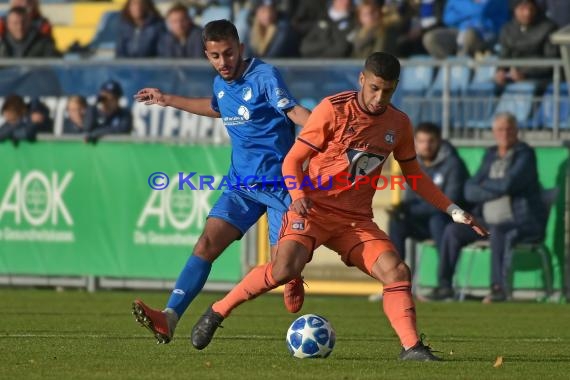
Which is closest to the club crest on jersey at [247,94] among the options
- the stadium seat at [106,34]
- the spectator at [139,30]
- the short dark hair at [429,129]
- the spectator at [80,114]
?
the short dark hair at [429,129]

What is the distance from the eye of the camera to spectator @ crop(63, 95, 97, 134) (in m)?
18.1

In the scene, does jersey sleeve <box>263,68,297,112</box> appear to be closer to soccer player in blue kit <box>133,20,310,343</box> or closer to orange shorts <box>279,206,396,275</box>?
soccer player in blue kit <box>133,20,310,343</box>

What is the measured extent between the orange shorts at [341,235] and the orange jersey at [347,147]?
8cm

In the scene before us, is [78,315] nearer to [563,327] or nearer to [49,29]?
[563,327]

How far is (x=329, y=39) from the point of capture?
1991 cm

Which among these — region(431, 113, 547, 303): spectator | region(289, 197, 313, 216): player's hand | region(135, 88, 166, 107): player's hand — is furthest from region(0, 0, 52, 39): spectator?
region(289, 197, 313, 216): player's hand

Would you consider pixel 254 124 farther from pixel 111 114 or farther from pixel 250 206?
pixel 111 114

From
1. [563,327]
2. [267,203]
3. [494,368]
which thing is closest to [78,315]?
[267,203]

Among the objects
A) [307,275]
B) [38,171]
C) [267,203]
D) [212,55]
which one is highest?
[212,55]

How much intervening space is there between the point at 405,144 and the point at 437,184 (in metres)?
7.16

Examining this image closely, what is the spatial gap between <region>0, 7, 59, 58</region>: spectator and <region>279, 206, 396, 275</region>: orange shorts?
11875 mm

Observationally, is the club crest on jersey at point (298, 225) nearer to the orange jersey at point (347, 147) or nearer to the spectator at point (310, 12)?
the orange jersey at point (347, 147)

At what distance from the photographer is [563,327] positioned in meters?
12.7

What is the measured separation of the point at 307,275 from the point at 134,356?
8.33 meters
